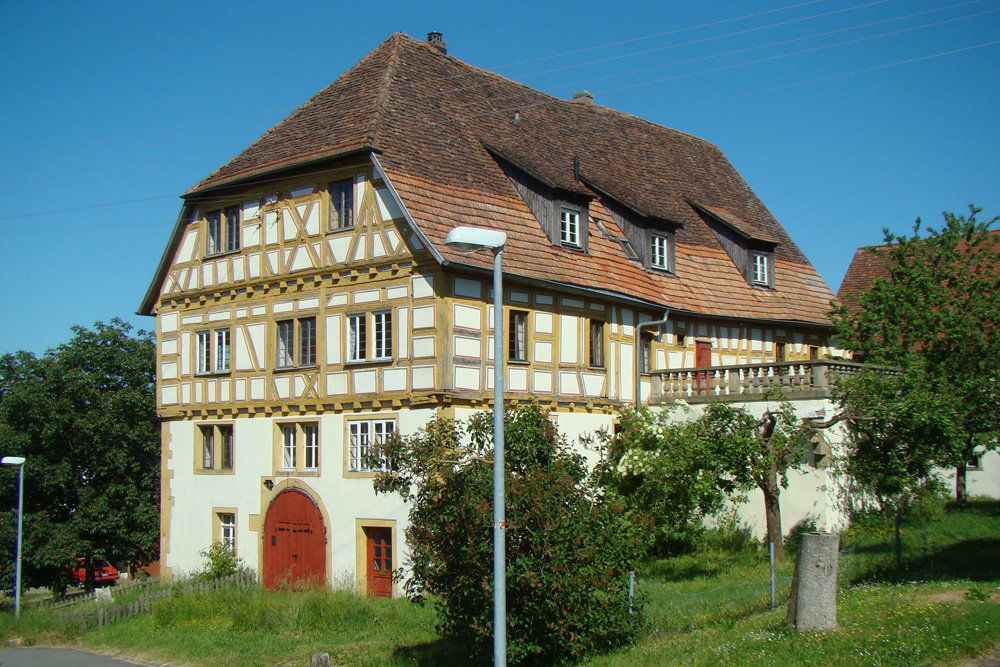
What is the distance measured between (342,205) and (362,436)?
5.16 m

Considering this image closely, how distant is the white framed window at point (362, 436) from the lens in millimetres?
21781

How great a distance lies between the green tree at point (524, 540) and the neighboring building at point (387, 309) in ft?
21.0

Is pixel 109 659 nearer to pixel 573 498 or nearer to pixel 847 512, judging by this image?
pixel 573 498

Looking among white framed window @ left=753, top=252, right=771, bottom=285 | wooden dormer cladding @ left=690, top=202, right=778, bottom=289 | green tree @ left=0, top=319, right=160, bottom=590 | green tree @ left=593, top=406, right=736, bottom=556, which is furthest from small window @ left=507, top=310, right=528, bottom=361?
green tree @ left=0, top=319, right=160, bottom=590

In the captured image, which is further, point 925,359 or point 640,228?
point 640,228

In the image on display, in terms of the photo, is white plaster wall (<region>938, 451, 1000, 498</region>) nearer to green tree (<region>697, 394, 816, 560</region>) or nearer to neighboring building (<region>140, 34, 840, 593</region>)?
neighboring building (<region>140, 34, 840, 593</region>)

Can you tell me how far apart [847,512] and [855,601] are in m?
9.79

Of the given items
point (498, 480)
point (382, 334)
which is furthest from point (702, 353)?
point (498, 480)

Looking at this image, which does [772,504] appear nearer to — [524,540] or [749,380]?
[749,380]

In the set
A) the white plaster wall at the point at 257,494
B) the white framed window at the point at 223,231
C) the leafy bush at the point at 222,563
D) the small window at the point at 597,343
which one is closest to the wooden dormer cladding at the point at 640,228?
the small window at the point at 597,343

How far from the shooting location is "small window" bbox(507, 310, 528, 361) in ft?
73.9

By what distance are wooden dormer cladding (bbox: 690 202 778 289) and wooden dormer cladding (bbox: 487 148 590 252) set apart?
7.39 meters

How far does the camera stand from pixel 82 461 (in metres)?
32.3

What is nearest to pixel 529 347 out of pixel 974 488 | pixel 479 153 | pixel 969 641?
pixel 479 153
